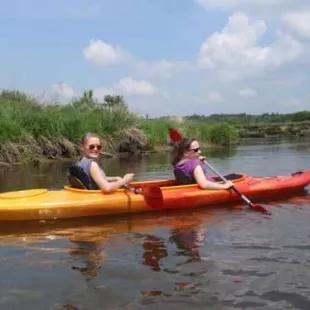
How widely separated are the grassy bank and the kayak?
9.44 meters

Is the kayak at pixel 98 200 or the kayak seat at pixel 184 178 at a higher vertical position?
the kayak seat at pixel 184 178

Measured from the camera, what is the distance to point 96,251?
17.4ft

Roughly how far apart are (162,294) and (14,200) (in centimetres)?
326

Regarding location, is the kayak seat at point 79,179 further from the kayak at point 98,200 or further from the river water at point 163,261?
the river water at point 163,261

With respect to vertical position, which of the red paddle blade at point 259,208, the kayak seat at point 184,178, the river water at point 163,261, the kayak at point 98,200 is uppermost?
the kayak seat at point 184,178

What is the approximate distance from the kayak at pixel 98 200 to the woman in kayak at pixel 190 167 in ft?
0.33

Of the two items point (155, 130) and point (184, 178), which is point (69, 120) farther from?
point (184, 178)

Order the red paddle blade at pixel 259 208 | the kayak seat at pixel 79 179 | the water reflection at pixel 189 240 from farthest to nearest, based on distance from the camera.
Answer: the red paddle blade at pixel 259 208 → the kayak seat at pixel 79 179 → the water reflection at pixel 189 240

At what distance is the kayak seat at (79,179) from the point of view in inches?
275

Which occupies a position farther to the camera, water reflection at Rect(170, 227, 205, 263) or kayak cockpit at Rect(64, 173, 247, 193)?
kayak cockpit at Rect(64, 173, 247, 193)

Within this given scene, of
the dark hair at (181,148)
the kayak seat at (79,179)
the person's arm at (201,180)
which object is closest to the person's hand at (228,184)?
the person's arm at (201,180)

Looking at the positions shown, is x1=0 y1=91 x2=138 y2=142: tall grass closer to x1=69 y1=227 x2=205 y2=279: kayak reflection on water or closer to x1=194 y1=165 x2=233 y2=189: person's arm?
x1=194 y1=165 x2=233 y2=189: person's arm

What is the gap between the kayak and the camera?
6.55 meters

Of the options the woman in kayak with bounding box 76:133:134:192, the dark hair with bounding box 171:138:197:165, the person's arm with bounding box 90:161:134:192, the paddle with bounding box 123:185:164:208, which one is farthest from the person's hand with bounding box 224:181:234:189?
the person's arm with bounding box 90:161:134:192
